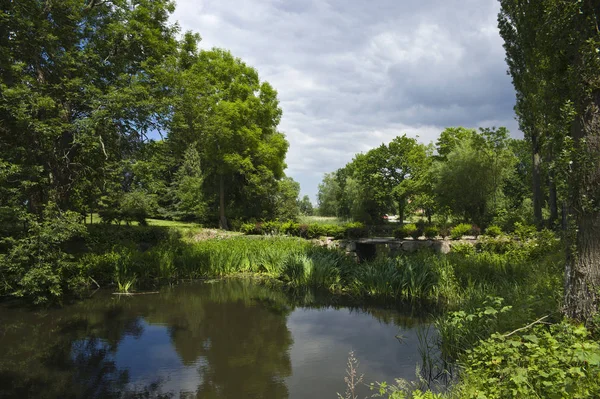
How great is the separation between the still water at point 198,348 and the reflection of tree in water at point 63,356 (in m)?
0.02

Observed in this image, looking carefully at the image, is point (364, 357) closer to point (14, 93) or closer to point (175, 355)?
point (175, 355)

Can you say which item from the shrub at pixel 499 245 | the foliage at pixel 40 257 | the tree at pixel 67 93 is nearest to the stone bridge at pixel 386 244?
the shrub at pixel 499 245

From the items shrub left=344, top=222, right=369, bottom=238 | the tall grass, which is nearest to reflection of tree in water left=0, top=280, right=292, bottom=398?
the tall grass

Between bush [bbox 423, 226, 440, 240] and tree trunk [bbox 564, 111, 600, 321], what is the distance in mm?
12479

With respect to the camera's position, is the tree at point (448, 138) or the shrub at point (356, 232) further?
the tree at point (448, 138)

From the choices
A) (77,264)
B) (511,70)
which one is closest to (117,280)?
(77,264)

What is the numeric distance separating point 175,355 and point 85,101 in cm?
839

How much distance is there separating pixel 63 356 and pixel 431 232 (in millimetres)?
14818

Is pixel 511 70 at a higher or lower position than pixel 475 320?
higher

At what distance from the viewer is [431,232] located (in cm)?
1656

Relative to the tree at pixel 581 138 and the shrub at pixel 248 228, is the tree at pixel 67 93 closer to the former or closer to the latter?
the shrub at pixel 248 228

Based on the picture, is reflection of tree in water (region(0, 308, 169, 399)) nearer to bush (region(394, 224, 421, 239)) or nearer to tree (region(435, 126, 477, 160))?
bush (region(394, 224, 421, 239))

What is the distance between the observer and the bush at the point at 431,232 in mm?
16516

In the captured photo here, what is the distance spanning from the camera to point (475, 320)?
18.3 feet
